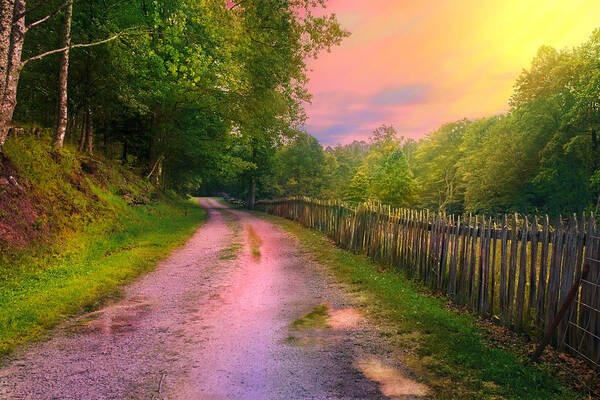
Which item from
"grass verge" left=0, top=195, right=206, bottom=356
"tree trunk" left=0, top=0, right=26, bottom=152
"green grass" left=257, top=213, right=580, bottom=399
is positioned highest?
"tree trunk" left=0, top=0, right=26, bottom=152

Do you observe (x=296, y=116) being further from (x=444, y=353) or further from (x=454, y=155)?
(x=454, y=155)

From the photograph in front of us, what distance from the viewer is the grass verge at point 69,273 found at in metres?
5.55

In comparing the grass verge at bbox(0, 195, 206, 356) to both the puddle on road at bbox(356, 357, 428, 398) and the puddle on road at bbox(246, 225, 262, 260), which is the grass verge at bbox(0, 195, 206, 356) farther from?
the puddle on road at bbox(356, 357, 428, 398)

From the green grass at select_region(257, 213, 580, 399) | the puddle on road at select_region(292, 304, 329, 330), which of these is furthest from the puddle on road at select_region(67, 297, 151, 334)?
the green grass at select_region(257, 213, 580, 399)

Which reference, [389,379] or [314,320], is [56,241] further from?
[389,379]

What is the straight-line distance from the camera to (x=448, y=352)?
4.77m

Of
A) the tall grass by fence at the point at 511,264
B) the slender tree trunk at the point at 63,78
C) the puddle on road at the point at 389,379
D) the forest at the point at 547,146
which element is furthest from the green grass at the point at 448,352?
the forest at the point at 547,146

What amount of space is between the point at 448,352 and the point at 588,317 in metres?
1.80

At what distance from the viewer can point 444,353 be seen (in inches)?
187

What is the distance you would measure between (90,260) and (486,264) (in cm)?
957

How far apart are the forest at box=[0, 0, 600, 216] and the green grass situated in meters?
8.65

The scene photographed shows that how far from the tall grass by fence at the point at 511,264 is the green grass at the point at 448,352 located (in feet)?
1.83

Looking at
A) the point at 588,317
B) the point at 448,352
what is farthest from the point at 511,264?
the point at 448,352

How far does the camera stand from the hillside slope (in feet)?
20.3
